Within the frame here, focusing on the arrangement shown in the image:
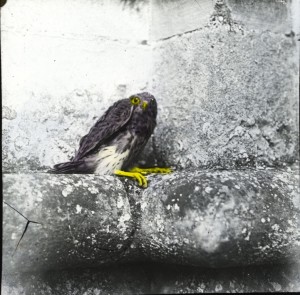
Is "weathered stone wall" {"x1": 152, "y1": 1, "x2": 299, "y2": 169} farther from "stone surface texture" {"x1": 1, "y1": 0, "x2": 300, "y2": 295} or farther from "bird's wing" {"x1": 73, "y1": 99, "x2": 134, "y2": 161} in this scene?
"bird's wing" {"x1": 73, "y1": 99, "x2": 134, "y2": 161}

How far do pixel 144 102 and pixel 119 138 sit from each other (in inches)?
5.9

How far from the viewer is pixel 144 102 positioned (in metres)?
1.84

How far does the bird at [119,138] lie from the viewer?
1.80 m

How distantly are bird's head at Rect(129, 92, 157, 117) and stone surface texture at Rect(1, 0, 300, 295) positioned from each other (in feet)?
0.33

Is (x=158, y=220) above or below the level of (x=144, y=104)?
below

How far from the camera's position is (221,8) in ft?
5.84

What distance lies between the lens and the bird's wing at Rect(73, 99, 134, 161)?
1812 mm

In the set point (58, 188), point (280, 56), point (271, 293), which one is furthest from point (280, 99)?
point (58, 188)

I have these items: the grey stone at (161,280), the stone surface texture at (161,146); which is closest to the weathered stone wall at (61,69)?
the stone surface texture at (161,146)

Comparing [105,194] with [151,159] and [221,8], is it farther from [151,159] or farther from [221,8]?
[221,8]

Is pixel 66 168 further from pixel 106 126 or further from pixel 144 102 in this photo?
pixel 144 102

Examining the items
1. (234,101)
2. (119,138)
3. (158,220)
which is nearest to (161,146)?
(119,138)

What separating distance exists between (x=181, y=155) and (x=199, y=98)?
21 centimetres

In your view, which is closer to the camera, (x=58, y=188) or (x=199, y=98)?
(x=58, y=188)
